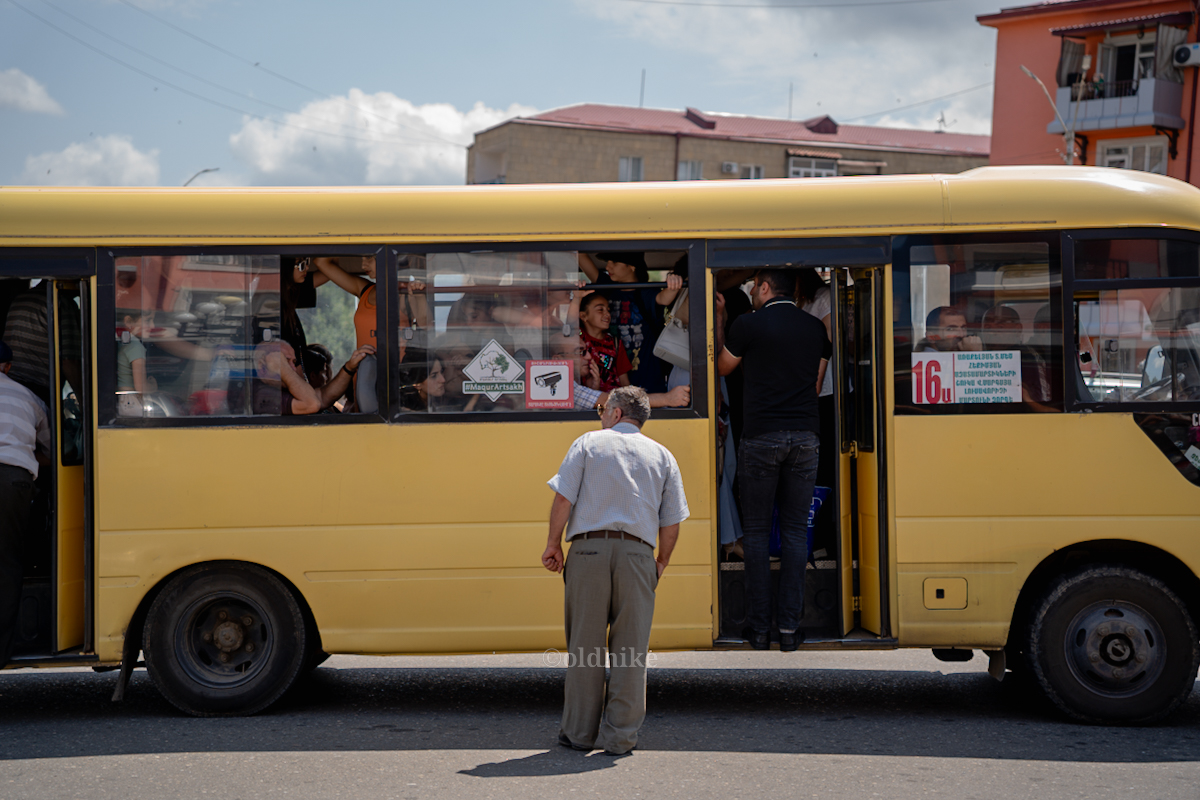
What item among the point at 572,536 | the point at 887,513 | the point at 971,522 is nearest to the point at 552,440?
the point at 572,536

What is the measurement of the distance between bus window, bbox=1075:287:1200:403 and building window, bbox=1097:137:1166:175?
33.2 meters

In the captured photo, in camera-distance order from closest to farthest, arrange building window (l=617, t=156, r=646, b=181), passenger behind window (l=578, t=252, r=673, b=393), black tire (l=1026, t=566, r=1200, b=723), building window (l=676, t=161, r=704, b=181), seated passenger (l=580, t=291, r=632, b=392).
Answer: black tire (l=1026, t=566, r=1200, b=723)
passenger behind window (l=578, t=252, r=673, b=393)
seated passenger (l=580, t=291, r=632, b=392)
building window (l=617, t=156, r=646, b=181)
building window (l=676, t=161, r=704, b=181)

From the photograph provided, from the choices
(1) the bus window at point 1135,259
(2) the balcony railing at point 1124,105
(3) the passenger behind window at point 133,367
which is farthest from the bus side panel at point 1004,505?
(2) the balcony railing at point 1124,105

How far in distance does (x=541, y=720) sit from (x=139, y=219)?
352 centimetres

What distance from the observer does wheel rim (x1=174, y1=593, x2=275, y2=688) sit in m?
6.18

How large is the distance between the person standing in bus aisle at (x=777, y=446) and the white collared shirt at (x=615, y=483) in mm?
890

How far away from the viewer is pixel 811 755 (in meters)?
5.48

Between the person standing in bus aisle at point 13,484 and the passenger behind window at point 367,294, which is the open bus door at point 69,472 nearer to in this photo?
the person standing in bus aisle at point 13,484

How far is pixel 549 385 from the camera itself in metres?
6.23

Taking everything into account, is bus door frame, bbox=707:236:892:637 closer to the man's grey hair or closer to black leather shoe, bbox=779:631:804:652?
black leather shoe, bbox=779:631:804:652

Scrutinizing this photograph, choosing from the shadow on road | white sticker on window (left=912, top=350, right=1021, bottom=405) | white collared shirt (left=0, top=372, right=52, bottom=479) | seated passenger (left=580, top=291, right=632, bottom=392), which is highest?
seated passenger (left=580, top=291, right=632, bottom=392)

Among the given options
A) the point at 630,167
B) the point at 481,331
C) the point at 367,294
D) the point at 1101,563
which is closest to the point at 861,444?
the point at 1101,563

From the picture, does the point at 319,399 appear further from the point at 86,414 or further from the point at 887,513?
the point at 887,513

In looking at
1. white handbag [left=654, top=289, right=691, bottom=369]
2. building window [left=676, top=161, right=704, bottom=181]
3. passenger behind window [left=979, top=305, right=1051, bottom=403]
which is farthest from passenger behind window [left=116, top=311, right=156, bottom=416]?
building window [left=676, top=161, right=704, bottom=181]
